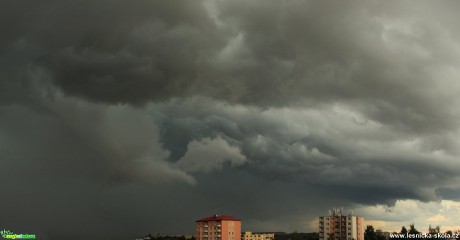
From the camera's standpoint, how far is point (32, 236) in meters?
178

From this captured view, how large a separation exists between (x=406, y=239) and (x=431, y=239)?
9714 mm

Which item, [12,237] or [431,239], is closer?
[12,237]

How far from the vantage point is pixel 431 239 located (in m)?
197

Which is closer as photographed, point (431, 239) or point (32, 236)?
point (32, 236)

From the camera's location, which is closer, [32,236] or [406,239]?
[32,236]

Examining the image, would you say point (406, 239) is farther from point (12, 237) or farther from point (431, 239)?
point (12, 237)

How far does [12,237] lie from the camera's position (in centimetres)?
16788

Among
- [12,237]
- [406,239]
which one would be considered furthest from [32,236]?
[406,239]

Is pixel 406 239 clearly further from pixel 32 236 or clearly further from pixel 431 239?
pixel 32 236

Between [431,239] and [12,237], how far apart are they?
533ft

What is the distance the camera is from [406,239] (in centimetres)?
19975

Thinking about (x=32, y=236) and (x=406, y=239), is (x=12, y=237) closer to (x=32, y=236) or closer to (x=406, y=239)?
(x=32, y=236)

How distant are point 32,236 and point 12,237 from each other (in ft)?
35.2

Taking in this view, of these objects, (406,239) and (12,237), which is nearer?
(12,237)
